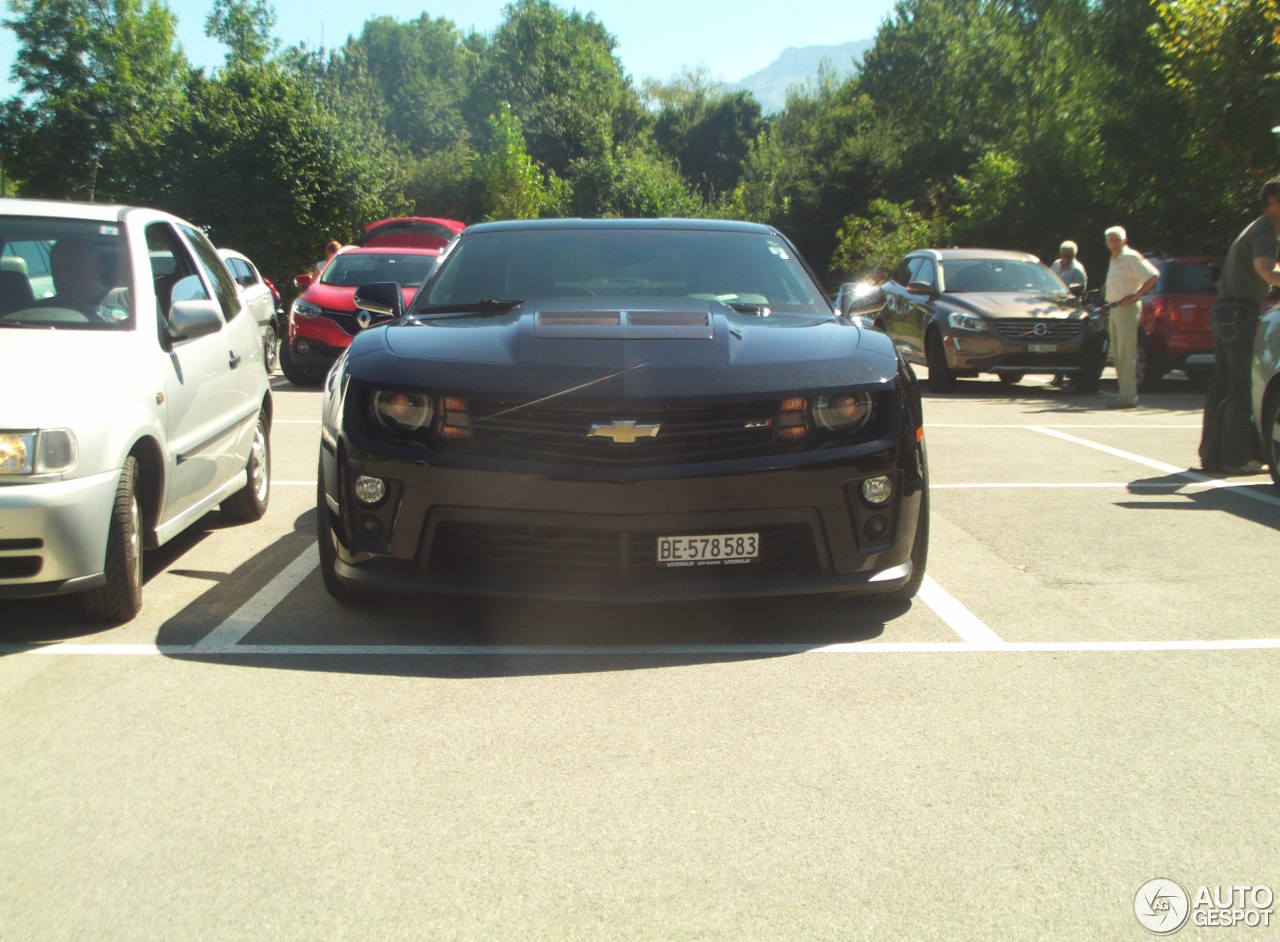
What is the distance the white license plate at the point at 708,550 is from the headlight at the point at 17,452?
7.21 ft

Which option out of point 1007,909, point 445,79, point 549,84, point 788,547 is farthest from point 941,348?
point 445,79

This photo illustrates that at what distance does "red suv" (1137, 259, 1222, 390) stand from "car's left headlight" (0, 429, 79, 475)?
13.5 meters

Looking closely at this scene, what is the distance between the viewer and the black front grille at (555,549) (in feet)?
15.8

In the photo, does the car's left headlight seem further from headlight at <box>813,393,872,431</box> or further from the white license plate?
headlight at <box>813,393,872,431</box>

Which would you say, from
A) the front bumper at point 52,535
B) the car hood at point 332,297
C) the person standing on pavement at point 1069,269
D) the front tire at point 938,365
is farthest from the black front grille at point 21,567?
the person standing on pavement at point 1069,269

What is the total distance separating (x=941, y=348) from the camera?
52.4ft

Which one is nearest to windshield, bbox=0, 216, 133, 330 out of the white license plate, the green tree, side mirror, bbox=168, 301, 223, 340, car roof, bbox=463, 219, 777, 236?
side mirror, bbox=168, 301, 223, 340

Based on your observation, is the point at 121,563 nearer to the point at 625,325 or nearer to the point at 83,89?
the point at 625,325

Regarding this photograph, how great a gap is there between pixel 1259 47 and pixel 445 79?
358 ft

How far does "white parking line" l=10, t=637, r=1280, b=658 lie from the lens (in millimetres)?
4922

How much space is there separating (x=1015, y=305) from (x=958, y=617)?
36.0ft

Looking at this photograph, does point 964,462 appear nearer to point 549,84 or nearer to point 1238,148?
point 1238,148

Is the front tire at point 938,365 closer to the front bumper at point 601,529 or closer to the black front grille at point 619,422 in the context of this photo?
the front bumper at point 601,529

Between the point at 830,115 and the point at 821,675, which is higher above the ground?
the point at 830,115
